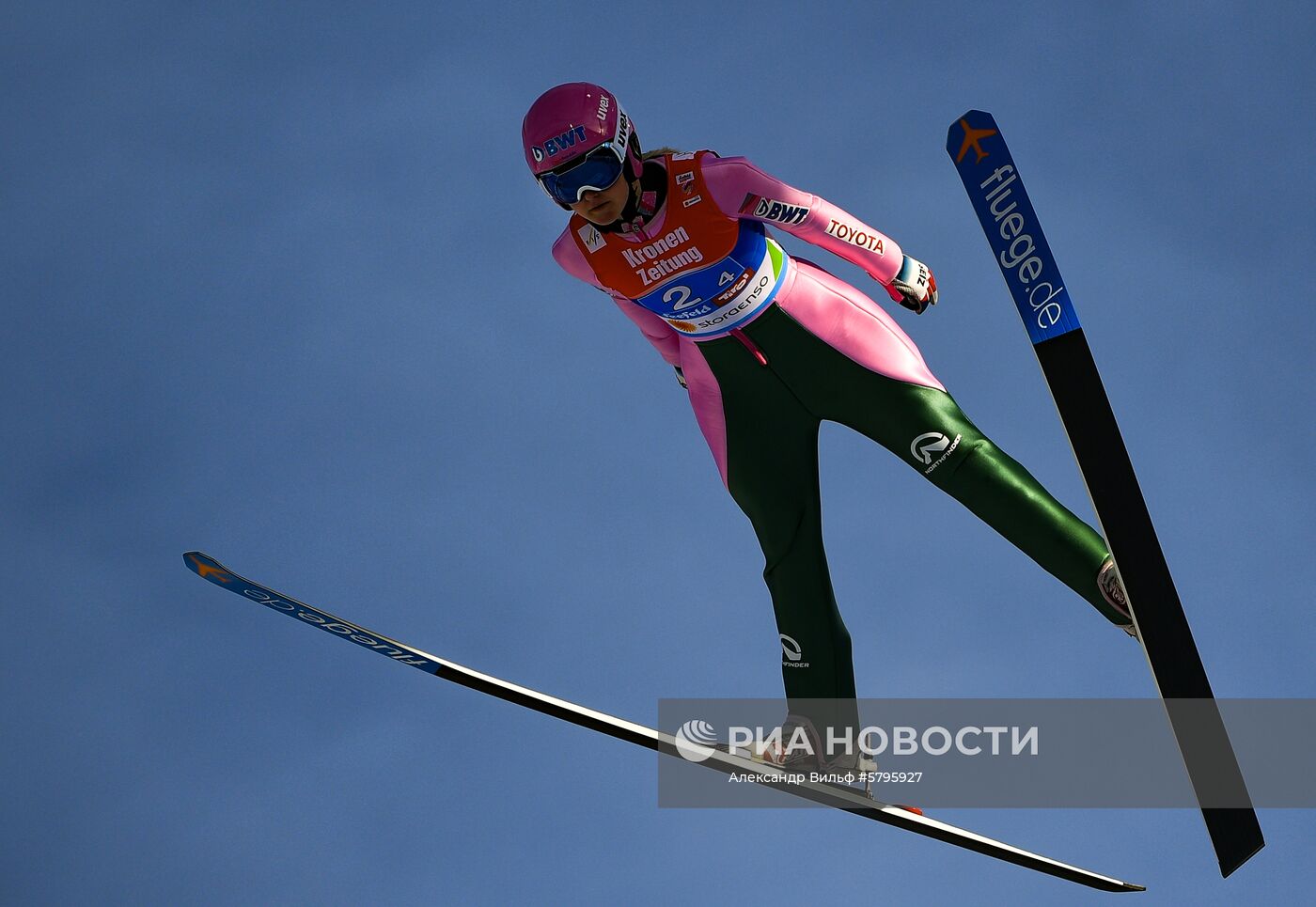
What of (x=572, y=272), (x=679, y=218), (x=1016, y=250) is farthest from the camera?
(x=572, y=272)

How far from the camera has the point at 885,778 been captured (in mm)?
4328

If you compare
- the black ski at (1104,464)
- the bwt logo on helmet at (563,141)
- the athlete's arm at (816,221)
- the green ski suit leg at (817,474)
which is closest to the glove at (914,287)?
the athlete's arm at (816,221)

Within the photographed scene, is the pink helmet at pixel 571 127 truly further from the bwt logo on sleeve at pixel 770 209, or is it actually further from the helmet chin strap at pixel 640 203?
the bwt logo on sleeve at pixel 770 209

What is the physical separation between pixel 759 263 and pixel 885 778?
4.83 feet

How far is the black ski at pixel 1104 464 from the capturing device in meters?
3.68

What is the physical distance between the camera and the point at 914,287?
13.1ft

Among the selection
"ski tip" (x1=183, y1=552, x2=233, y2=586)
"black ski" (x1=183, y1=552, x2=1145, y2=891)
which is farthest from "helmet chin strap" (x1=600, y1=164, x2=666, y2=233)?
"ski tip" (x1=183, y1=552, x2=233, y2=586)

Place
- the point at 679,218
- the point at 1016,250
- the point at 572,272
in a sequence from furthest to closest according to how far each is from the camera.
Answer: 1. the point at 572,272
2. the point at 679,218
3. the point at 1016,250

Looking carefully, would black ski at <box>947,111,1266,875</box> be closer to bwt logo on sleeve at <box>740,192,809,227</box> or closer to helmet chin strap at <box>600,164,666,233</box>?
bwt logo on sleeve at <box>740,192,809,227</box>

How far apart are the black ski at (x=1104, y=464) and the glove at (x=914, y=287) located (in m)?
0.33

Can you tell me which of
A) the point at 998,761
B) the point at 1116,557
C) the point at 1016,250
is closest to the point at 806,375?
the point at 1016,250

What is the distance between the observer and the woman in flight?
3877 millimetres

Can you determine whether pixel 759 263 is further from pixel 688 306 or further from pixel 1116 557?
pixel 1116 557

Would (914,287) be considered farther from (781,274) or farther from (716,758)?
(716,758)
